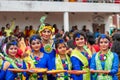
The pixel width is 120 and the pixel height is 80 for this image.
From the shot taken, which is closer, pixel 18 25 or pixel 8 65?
pixel 8 65

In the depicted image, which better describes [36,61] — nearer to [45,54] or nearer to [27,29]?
[45,54]

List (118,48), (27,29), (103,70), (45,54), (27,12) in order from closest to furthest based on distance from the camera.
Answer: (103,70), (45,54), (118,48), (27,29), (27,12)

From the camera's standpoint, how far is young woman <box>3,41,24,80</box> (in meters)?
6.50

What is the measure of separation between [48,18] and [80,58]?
1587cm

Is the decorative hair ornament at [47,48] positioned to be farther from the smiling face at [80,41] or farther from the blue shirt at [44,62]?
the smiling face at [80,41]

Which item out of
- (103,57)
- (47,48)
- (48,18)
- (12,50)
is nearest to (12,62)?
(12,50)

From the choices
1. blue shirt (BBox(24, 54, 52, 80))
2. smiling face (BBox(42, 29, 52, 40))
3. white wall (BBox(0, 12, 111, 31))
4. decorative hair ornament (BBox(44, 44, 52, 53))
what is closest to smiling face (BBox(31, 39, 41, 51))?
blue shirt (BBox(24, 54, 52, 80))

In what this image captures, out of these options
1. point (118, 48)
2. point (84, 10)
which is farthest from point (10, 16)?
point (118, 48)

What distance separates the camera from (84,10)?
21.8 meters

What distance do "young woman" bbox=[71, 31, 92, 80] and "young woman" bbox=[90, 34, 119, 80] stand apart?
17cm

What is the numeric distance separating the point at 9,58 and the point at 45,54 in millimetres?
651

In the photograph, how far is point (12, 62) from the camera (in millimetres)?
6523

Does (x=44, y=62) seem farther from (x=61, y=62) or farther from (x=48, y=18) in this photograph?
(x=48, y=18)

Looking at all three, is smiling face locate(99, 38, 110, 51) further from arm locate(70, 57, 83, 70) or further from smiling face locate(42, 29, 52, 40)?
smiling face locate(42, 29, 52, 40)
